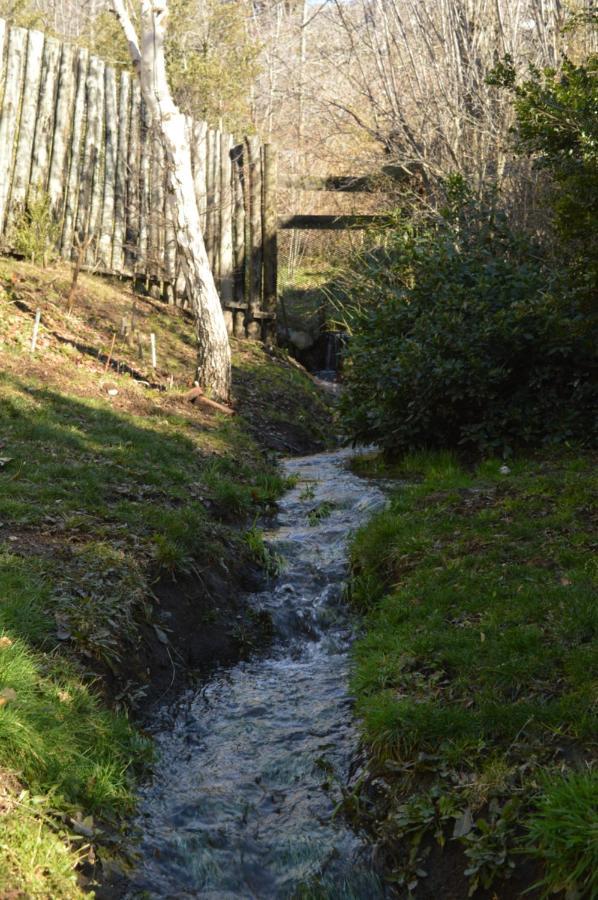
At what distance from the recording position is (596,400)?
30.2 ft

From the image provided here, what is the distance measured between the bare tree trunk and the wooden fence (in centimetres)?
144

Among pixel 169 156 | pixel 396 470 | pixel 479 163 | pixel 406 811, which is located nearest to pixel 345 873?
pixel 406 811

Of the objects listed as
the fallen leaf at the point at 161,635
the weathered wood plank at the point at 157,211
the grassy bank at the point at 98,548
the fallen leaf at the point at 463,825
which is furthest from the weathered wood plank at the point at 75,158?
the fallen leaf at the point at 463,825

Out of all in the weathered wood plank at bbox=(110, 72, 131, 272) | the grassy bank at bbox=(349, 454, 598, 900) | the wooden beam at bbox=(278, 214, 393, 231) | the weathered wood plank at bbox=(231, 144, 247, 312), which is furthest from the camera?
the weathered wood plank at bbox=(231, 144, 247, 312)

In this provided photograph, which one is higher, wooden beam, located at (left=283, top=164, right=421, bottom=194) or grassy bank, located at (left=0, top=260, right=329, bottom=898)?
wooden beam, located at (left=283, top=164, right=421, bottom=194)

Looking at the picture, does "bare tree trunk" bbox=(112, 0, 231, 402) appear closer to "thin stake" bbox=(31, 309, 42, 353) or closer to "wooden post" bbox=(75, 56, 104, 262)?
"thin stake" bbox=(31, 309, 42, 353)

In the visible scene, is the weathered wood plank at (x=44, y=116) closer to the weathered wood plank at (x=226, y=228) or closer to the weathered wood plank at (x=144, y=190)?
the weathered wood plank at (x=144, y=190)

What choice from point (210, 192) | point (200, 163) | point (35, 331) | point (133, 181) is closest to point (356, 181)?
point (210, 192)

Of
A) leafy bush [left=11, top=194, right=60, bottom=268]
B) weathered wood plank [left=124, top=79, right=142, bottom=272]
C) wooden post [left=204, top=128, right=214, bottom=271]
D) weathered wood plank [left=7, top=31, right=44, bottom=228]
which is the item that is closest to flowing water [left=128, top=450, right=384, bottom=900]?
leafy bush [left=11, top=194, right=60, bottom=268]

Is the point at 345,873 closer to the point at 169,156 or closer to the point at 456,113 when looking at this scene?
the point at 169,156

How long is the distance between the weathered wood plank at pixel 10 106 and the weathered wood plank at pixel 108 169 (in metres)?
1.47

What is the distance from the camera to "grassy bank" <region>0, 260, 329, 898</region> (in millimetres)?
4090

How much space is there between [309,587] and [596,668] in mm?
3160

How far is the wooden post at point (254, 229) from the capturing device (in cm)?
1619
